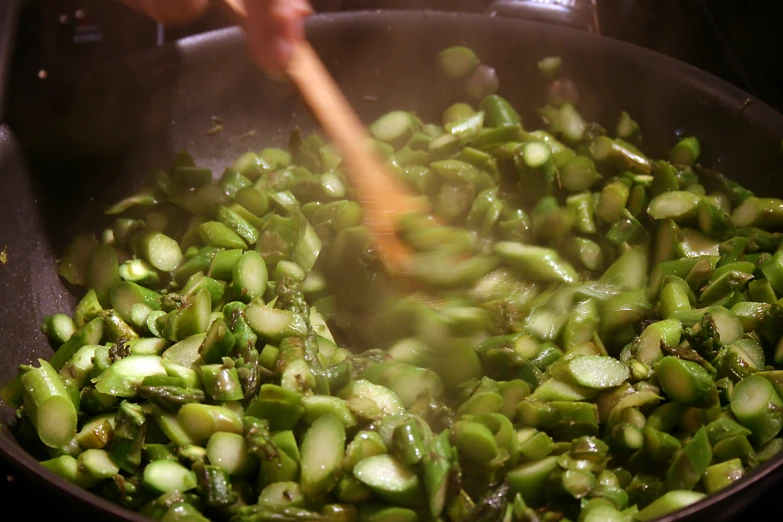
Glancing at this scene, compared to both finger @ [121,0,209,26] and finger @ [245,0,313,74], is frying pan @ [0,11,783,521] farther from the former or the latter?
finger @ [245,0,313,74]

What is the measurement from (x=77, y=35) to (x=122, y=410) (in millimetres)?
2112

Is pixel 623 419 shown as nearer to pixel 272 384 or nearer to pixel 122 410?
pixel 272 384

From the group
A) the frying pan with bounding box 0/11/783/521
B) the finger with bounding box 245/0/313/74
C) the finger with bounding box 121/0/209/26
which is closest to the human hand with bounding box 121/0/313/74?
the finger with bounding box 245/0/313/74

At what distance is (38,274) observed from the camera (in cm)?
229

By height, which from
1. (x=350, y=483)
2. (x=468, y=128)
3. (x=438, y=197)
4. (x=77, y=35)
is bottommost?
(x=350, y=483)

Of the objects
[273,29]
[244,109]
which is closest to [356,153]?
[273,29]

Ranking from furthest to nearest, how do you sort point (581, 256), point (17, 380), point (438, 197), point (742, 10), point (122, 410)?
1. point (742, 10)
2. point (438, 197)
3. point (581, 256)
4. point (17, 380)
5. point (122, 410)

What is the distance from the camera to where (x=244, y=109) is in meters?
2.94

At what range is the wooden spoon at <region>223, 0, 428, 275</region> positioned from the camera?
232cm

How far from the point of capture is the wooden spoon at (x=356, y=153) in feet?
7.61

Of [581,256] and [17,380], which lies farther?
[581,256]

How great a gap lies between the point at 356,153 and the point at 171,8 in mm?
929

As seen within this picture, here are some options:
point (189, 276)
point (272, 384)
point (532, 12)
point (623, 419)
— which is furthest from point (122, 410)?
point (532, 12)

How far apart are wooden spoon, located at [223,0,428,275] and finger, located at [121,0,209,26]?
268 millimetres
